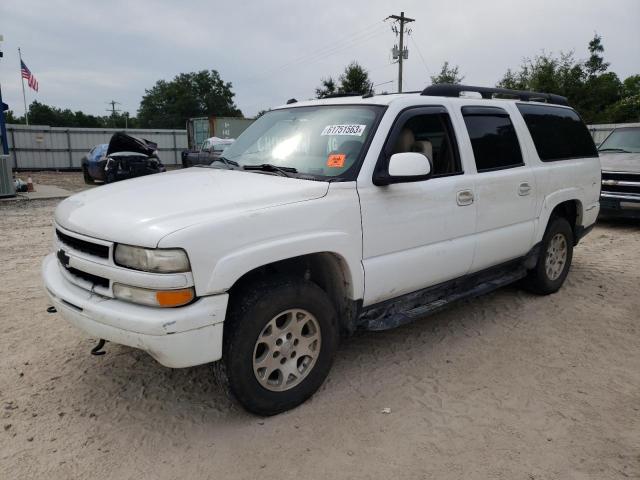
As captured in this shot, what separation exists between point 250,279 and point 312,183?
27.9 inches

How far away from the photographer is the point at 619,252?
23.0ft

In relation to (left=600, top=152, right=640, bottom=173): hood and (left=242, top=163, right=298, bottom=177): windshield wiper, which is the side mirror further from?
(left=600, top=152, right=640, bottom=173): hood

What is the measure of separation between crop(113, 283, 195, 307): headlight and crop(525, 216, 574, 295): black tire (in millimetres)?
3702

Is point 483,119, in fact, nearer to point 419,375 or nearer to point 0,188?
point 419,375

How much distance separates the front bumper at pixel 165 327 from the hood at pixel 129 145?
11517 millimetres

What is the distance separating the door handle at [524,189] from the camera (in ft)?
14.2

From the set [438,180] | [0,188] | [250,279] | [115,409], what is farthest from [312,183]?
[0,188]

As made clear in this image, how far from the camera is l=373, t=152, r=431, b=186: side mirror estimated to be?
308 cm

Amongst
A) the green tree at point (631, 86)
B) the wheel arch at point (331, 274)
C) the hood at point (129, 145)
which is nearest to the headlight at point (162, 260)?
the wheel arch at point (331, 274)

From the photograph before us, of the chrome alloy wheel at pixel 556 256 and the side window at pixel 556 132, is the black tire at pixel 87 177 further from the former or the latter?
the chrome alloy wheel at pixel 556 256

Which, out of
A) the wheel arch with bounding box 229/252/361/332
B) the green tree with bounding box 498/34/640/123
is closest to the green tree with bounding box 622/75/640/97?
the green tree with bounding box 498/34/640/123

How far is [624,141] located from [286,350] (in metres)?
9.65

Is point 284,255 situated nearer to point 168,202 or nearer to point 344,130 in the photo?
point 168,202

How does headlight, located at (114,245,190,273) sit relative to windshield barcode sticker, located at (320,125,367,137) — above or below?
below
